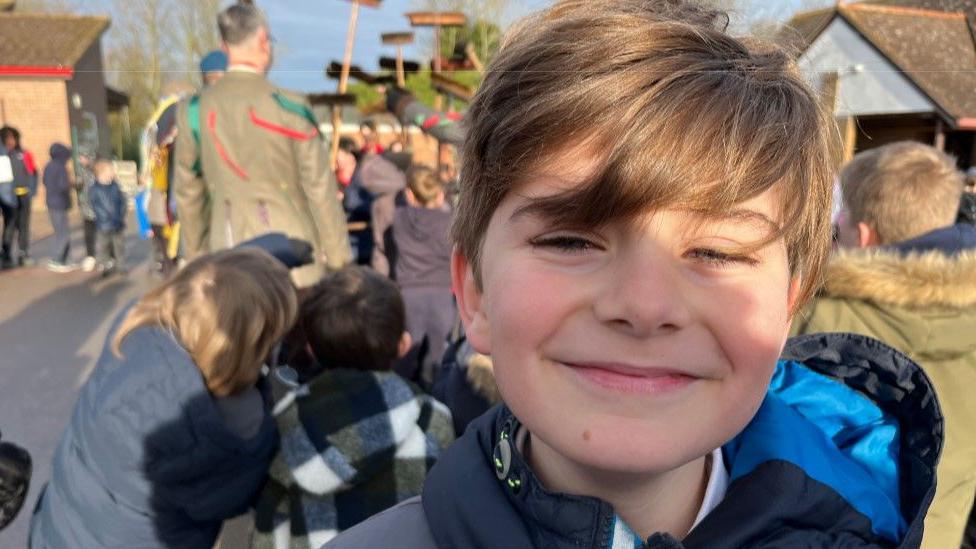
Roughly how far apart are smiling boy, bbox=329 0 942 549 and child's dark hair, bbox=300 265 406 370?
3.84ft

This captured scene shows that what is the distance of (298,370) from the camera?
2.67 metres

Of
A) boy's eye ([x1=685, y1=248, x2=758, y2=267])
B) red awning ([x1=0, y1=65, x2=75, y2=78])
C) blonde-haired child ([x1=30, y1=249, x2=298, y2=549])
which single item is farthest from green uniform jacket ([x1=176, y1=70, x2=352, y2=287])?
boy's eye ([x1=685, y1=248, x2=758, y2=267])

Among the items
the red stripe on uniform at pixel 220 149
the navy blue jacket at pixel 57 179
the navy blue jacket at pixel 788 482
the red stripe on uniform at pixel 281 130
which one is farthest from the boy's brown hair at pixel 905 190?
the navy blue jacket at pixel 57 179

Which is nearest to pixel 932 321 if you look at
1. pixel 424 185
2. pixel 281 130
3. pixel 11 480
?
pixel 11 480

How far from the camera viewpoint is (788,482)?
0.98 metres

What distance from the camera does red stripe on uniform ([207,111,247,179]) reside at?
3.15 metres

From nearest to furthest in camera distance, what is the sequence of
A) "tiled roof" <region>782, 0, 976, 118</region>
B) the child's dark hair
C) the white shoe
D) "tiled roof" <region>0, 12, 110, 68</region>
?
"tiled roof" <region>782, 0, 976, 118</region>
"tiled roof" <region>0, 12, 110, 68</region>
the child's dark hair
the white shoe

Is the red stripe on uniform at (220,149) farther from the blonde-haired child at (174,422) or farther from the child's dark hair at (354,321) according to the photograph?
the blonde-haired child at (174,422)

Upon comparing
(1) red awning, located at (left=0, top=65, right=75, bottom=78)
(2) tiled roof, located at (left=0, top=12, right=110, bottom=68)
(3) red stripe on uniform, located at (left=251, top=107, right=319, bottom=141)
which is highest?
(2) tiled roof, located at (left=0, top=12, right=110, bottom=68)

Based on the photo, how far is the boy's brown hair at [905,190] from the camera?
91.9 inches

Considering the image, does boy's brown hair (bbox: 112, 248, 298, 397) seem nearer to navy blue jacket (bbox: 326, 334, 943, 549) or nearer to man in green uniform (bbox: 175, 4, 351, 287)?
navy blue jacket (bbox: 326, 334, 943, 549)

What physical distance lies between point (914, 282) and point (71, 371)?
494 centimetres

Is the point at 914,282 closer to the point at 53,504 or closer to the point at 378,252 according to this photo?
the point at 53,504

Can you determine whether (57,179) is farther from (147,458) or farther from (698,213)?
(698,213)
